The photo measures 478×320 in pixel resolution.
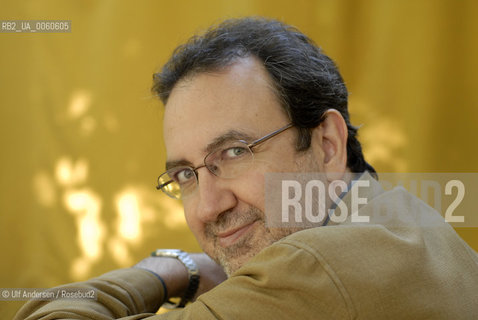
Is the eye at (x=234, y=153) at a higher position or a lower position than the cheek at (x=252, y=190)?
higher

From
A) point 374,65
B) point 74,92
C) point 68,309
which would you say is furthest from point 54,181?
point 374,65

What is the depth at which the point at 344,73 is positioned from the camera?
302 cm

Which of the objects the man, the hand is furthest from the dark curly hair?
the hand

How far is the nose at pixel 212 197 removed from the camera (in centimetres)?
161

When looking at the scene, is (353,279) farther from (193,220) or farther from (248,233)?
(193,220)

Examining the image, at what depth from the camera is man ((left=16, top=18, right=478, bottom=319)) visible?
3.66 ft

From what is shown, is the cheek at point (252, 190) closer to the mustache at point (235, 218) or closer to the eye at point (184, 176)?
the mustache at point (235, 218)

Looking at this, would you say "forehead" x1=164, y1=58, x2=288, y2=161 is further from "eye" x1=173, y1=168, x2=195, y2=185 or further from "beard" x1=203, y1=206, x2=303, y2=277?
"beard" x1=203, y1=206, x2=303, y2=277

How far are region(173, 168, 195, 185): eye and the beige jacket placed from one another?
644 millimetres

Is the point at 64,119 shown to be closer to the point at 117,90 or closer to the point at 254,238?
the point at 117,90

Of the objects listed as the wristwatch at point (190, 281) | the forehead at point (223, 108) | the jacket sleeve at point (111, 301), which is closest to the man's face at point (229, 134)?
the forehead at point (223, 108)

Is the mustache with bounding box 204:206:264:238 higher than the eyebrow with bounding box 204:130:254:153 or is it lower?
lower

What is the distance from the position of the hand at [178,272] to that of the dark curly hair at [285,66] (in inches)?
27.8

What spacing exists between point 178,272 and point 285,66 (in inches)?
39.2
